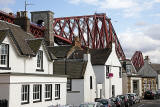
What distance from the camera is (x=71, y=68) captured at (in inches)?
1523

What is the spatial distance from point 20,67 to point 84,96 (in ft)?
40.2

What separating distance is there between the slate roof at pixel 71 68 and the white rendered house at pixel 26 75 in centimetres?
610

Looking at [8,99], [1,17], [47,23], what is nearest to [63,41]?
[47,23]

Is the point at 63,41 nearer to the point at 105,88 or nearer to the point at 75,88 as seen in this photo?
the point at 105,88

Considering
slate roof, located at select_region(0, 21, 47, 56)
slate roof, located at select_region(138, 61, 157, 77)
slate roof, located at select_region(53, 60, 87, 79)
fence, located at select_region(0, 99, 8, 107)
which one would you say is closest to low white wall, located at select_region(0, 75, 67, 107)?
fence, located at select_region(0, 99, 8, 107)

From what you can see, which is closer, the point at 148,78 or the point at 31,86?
the point at 31,86

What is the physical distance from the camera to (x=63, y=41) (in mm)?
87312

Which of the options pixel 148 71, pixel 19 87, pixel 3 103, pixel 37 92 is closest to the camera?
pixel 3 103

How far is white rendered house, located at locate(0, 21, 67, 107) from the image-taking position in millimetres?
21305

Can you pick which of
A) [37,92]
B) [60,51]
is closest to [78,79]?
[60,51]

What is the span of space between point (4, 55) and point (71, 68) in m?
14.8

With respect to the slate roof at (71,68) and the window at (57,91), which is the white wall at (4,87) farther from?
the slate roof at (71,68)

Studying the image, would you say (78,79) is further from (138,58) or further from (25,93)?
(138,58)

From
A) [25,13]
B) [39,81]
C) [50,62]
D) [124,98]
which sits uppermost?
[25,13]
